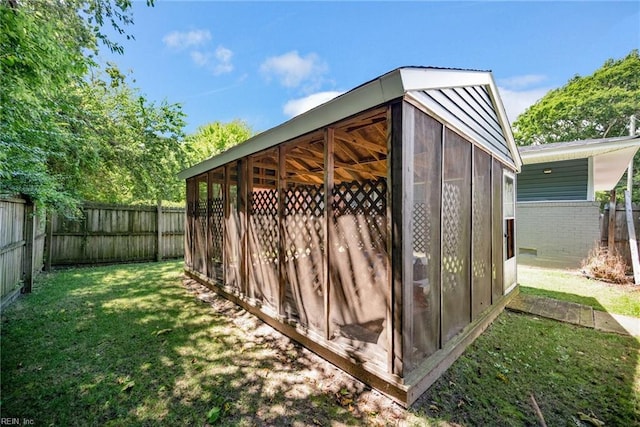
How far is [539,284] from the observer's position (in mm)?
5789

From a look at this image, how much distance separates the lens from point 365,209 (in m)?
2.28

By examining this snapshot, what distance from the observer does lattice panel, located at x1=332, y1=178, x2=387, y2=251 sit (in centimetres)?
217

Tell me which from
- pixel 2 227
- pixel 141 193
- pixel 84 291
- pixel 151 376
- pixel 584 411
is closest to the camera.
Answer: pixel 584 411

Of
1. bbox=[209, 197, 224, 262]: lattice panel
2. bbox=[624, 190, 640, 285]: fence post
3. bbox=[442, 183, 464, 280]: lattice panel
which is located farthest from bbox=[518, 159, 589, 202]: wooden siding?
bbox=[209, 197, 224, 262]: lattice panel

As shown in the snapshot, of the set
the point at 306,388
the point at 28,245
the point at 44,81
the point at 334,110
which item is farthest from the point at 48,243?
the point at 334,110

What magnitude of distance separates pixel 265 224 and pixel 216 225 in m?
1.78

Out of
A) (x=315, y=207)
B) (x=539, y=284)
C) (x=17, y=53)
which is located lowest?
(x=539, y=284)

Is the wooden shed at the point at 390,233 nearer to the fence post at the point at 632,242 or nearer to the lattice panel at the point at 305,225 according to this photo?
the lattice panel at the point at 305,225

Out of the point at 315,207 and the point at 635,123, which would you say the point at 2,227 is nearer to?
the point at 315,207

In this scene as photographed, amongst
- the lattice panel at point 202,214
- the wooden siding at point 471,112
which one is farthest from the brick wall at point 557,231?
the lattice panel at point 202,214

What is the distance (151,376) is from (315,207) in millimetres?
2244

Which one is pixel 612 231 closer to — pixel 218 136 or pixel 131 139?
pixel 131 139

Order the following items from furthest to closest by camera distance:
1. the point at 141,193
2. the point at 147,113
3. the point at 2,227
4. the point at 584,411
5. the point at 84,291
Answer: the point at 141,193 < the point at 147,113 < the point at 84,291 < the point at 2,227 < the point at 584,411

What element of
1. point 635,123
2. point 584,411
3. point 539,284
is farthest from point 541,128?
point 584,411
